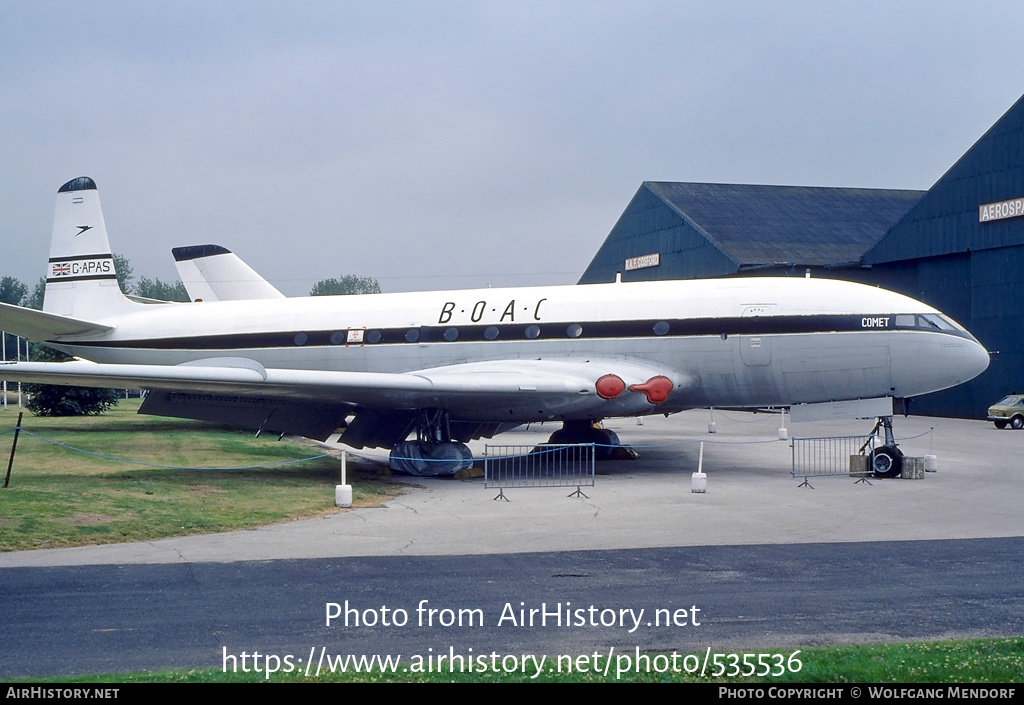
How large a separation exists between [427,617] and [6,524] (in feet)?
24.1

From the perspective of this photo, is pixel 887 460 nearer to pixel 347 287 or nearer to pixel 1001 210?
pixel 1001 210

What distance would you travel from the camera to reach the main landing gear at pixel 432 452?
19.7 meters

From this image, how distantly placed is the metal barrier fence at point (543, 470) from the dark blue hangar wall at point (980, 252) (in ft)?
72.4

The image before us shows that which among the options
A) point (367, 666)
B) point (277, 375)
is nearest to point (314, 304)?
point (277, 375)

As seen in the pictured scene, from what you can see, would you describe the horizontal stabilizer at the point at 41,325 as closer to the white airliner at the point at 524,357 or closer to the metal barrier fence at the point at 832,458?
the white airliner at the point at 524,357

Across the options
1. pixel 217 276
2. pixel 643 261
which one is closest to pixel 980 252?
pixel 643 261

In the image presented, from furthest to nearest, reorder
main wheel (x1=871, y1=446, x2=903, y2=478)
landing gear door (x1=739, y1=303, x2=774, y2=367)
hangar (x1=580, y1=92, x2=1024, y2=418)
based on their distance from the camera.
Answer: hangar (x1=580, y1=92, x2=1024, y2=418)
landing gear door (x1=739, y1=303, x2=774, y2=367)
main wheel (x1=871, y1=446, x2=903, y2=478)

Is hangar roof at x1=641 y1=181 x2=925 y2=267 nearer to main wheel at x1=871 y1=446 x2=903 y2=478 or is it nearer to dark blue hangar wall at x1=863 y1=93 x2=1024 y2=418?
dark blue hangar wall at x1=863 y1=93 x2=1024 y2=418

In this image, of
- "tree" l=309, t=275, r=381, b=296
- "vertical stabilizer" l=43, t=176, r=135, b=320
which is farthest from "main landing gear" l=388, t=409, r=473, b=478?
Result: "tree" l=309, t=275, r=381, b=296

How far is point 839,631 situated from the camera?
770 cm

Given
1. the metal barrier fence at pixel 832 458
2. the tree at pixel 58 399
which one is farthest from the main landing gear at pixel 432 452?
the tree at pixel 58 399

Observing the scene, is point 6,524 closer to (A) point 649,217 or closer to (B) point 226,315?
(B) point 226,315

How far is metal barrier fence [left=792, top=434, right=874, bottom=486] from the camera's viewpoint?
755 inches

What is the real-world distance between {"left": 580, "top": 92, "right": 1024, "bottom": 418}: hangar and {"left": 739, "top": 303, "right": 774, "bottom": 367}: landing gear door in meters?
21.1
